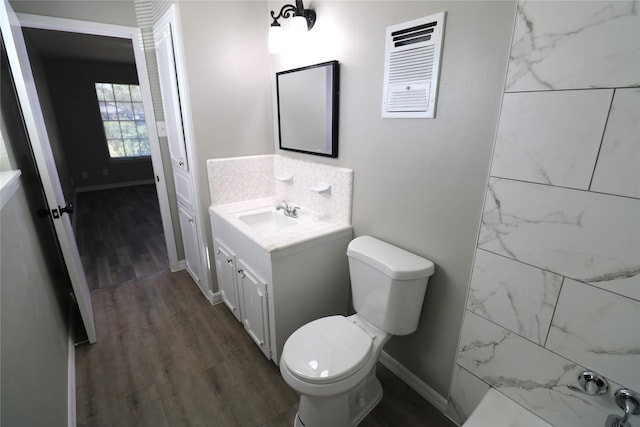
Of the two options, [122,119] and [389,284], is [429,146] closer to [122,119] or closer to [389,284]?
[389,284]

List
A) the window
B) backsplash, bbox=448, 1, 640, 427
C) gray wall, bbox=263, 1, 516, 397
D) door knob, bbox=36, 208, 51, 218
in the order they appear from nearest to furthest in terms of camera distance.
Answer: backsplash, bbox=448, 1, 640, 427
gray wall, bbox=263, 1, 516, 397
door knob, bbox=36, 208, 51, 218
the window

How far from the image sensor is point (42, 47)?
414 cm

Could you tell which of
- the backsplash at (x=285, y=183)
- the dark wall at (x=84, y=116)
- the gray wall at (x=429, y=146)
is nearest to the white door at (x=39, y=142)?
the backsplash at (x=285, y=183)

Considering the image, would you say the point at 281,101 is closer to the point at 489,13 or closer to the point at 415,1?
the point at 415,1

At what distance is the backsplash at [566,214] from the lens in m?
0.85

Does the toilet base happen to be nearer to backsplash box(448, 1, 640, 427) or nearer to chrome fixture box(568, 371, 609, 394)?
backsplash box(448, 1, 640, 427)

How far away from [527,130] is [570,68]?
0.66ft

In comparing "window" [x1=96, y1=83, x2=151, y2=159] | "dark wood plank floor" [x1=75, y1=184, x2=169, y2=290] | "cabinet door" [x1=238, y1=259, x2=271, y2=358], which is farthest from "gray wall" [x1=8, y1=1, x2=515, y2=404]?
"window" [x1=96, y1=83, x2=151, y2=159]

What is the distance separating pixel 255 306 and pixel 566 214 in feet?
5.11

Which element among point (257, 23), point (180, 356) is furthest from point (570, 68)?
point (180, 356)

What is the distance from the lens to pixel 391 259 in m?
1.44

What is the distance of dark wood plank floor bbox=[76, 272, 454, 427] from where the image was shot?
1.54 meters

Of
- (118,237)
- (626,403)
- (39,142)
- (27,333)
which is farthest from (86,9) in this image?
(626,403)

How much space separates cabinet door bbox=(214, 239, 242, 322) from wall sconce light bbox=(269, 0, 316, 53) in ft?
4.39
